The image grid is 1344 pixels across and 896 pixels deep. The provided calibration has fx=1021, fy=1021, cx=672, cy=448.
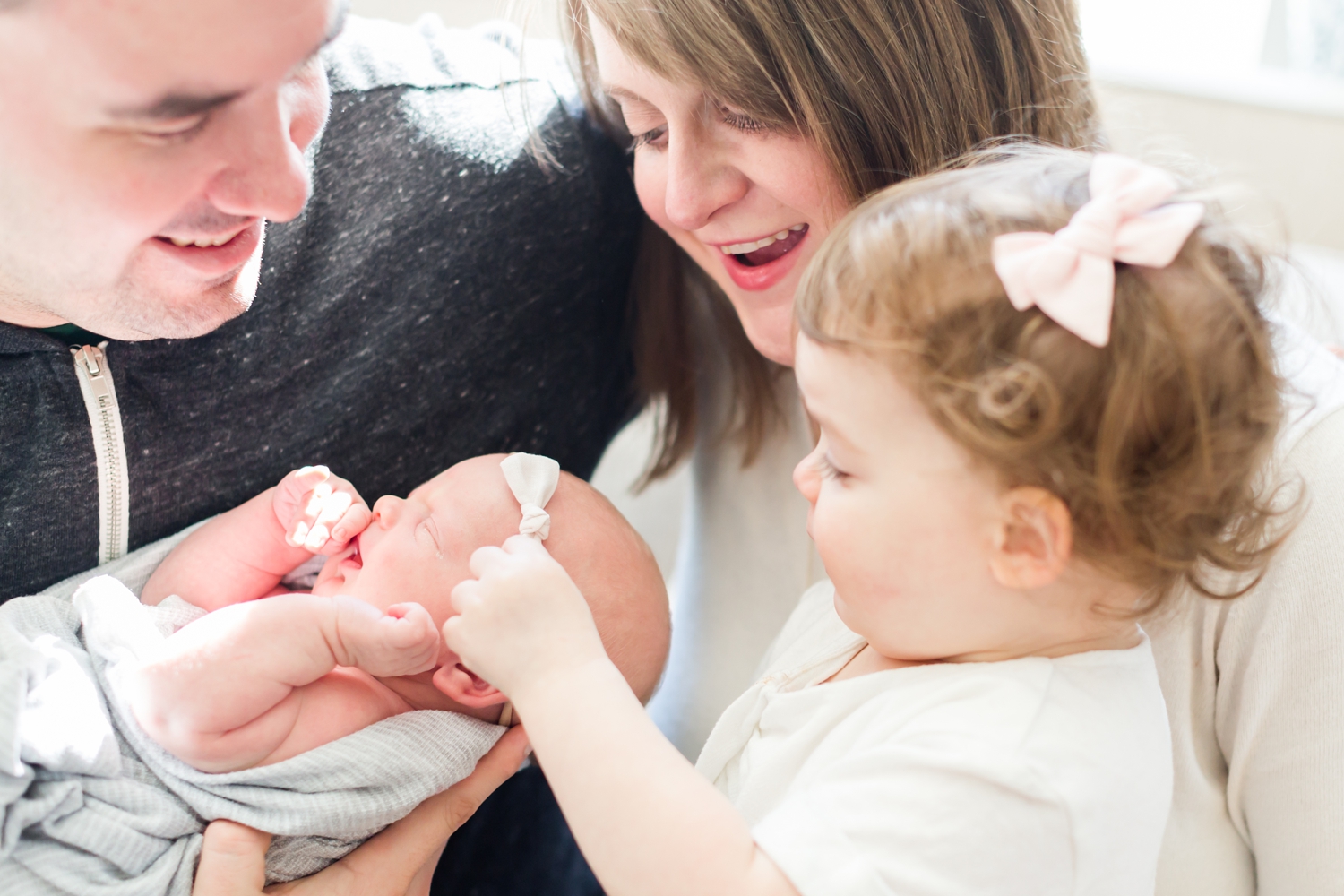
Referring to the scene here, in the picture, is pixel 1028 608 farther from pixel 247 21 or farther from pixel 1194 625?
pixel 247 21

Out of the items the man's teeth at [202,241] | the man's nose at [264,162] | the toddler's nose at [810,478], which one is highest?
the man's nose at [264,162]

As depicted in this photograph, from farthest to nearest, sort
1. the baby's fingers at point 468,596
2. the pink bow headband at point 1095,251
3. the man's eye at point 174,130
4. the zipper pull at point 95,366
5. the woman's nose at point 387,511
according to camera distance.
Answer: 1. the woman's nose at point 387,511
2. the zipper pull at point 95,366
3. the baby's fingers at point 468,596
4. the man's eye at point 174,130
5. the pink bow headband at point 1095,251

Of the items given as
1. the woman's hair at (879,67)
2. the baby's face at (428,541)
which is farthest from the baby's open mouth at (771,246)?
the baby's face at (428,541)

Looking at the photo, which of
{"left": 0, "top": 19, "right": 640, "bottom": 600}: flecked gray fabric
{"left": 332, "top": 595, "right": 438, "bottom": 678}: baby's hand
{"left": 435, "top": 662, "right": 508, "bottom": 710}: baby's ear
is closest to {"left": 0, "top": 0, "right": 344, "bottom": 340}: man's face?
{"left": 0, "top": 19, "right": 640, "bottom": 600}: flecked gray fabric

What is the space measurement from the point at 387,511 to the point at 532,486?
0.17 m

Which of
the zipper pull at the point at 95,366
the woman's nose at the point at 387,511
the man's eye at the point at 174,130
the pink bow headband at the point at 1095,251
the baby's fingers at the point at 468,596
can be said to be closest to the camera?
the pink bow headband at the point at 1095,251

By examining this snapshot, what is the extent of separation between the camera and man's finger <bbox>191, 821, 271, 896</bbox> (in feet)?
3.04

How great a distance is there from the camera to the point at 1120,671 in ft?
2.85

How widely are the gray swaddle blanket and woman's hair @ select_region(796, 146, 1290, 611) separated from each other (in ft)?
1.97

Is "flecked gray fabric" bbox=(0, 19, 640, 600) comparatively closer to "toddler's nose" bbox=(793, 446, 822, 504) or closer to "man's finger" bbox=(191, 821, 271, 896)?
"man's finger" bbox=(191, 821, 271, 896)

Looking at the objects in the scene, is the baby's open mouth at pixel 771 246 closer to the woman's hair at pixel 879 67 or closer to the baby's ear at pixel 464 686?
the woman's hair at pixel 879 67

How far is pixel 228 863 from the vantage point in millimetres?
929

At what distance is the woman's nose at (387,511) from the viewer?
A: 45.1 inches

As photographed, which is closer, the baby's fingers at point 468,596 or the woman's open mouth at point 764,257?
the baby's fingers at point 468,596
